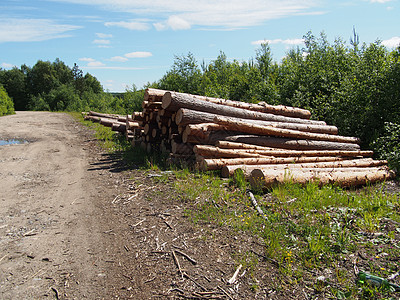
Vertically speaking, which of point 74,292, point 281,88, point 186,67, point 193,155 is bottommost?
point 74,292

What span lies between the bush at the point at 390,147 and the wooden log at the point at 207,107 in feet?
10.1

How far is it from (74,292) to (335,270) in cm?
317

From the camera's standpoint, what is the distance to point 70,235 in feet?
15.7

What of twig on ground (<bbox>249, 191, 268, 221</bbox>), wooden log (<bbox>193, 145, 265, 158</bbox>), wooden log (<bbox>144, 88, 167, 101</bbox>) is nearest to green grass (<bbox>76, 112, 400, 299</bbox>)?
twig on ground (<bbox>249, 191, 268, 221</bbox>)

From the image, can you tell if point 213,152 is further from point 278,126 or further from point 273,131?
point 278,126

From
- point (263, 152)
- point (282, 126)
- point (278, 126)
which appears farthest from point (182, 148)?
point (282, 126)

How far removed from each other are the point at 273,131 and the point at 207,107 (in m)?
2.14

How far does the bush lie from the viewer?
8281mm

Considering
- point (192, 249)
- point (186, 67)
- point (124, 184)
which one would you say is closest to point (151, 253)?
point (192, 249)

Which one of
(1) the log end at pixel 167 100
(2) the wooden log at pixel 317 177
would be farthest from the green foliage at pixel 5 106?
(2) the wooden log at pixel 317 177

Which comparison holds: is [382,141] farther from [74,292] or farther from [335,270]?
[74,292]

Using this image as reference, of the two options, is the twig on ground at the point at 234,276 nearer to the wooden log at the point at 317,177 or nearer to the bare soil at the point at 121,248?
the bare soil at the point at 121,248

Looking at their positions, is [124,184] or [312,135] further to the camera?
[312,135]

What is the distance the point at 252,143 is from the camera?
8688 millimetres
